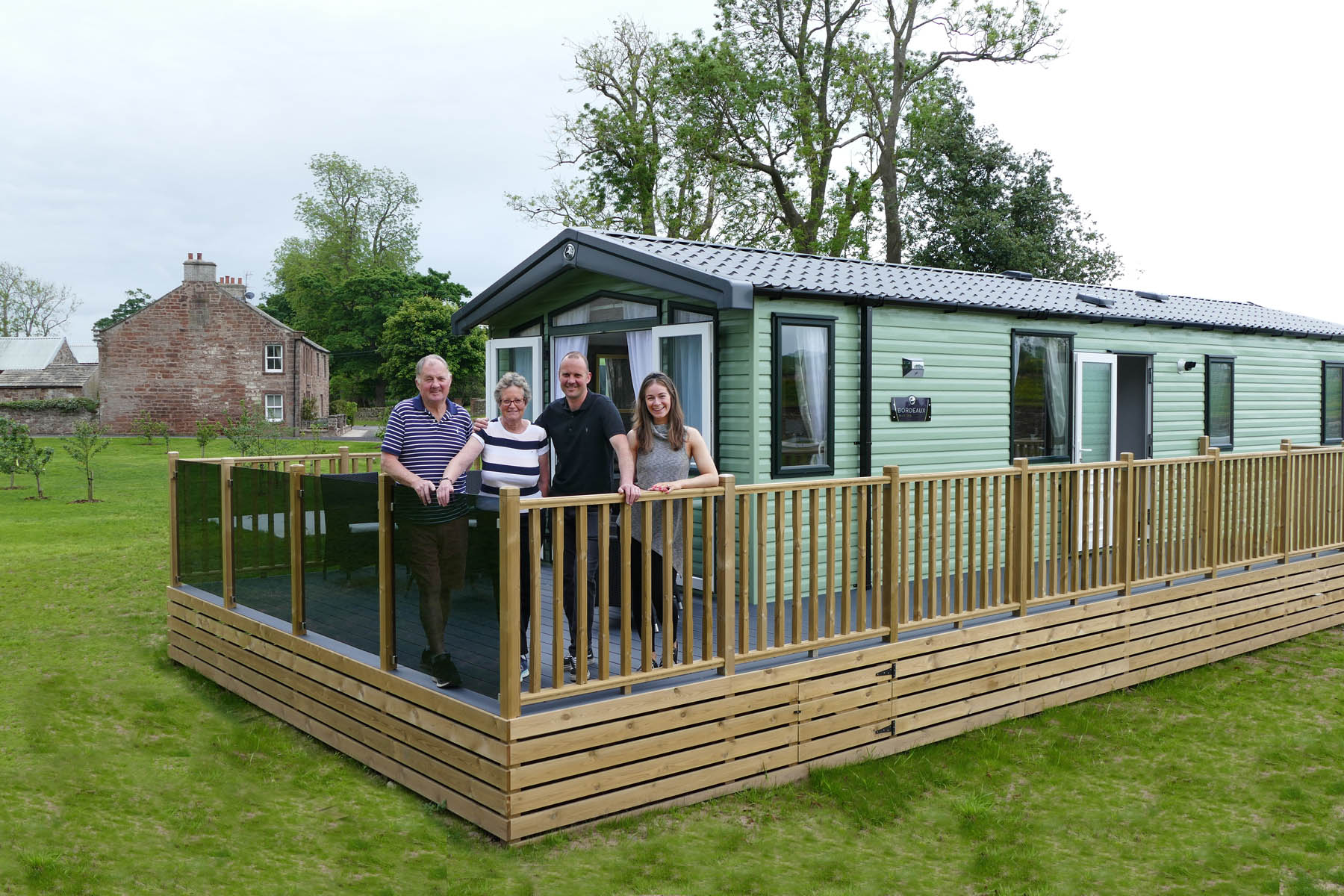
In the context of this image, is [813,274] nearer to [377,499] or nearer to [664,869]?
[377,499]

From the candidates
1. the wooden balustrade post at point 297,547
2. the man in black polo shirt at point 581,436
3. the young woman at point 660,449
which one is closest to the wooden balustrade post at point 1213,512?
the young woman at point 660,449

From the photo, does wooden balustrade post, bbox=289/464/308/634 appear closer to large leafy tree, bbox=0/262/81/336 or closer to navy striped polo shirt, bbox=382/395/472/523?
navy striped polo shirt, bbox=382/395/472/523

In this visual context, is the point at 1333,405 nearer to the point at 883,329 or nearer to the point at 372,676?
the point at 883,329

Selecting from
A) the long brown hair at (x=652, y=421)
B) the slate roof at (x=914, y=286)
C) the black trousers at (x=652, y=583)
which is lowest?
the black trousers at (x=652, y=583)

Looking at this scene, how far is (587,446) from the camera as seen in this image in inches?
198

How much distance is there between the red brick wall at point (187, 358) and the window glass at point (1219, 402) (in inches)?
1291

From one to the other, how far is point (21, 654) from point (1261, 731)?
8165 millimetres

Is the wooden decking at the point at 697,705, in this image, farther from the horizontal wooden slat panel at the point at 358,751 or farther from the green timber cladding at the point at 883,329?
the green timber cladding at the point at 883,329

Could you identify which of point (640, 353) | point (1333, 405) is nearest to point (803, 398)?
point (640, 353)

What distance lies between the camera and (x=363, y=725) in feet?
16.8

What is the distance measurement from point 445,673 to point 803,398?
3.45m

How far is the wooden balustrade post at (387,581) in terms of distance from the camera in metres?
4.90

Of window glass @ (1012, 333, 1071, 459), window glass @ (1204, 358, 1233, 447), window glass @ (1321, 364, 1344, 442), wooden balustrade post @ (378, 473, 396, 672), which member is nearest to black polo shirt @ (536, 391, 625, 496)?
wooden balustrade post @ (378, 473, 396, 672)

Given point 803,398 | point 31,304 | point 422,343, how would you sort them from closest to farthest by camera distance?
point 803,398 → point 422,343 → point 31,304
